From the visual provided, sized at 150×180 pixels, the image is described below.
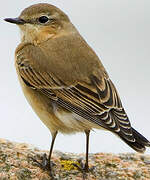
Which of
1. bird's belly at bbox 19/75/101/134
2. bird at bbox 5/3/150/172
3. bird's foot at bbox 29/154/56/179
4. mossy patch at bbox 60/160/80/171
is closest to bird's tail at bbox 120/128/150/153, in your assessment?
bird at bbox 5/3/150/172

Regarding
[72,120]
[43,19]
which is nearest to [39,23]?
[43,19]

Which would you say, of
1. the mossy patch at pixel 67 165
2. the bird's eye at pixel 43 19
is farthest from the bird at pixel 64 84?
the mossy patch at pixel 67 165

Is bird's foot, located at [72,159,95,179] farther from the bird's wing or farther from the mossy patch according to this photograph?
the bird's wing

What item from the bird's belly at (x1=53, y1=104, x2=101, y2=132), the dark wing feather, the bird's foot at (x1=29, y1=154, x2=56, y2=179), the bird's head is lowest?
the bird's foot at (x1=29, y1=154, x2=56, y2=179)

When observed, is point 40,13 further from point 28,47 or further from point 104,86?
point 104,86

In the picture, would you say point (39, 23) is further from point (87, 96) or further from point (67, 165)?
point (67, 165)

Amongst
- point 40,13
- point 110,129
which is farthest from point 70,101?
point 40,13

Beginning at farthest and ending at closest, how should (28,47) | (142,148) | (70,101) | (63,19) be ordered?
(63,19) → (28,47) → (70,101) → (142,148)
